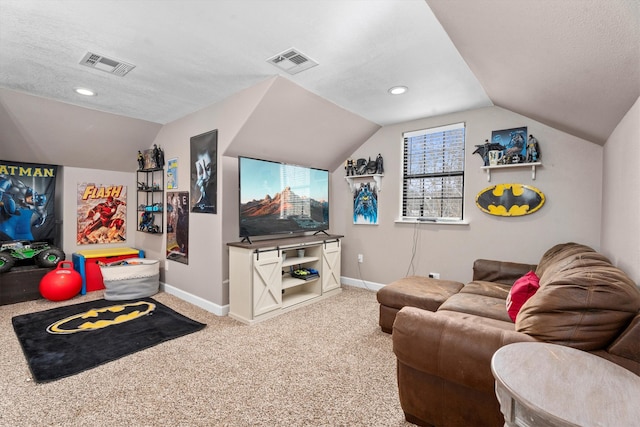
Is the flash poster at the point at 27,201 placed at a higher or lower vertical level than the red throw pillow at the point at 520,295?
higher

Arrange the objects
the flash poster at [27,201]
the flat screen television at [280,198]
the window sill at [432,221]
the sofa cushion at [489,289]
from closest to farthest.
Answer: the sofa cushion at [489,289] < the flat screen television at [280,198] < the window sill at [432,221] < the flash poster at [27,201]

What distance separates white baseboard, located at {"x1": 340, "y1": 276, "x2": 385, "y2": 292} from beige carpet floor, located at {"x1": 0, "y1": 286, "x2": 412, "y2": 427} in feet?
4.61

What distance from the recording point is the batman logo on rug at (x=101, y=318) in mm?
3014

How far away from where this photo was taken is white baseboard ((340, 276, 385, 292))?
4449mm

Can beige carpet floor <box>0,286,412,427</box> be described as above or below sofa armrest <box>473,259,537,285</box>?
below

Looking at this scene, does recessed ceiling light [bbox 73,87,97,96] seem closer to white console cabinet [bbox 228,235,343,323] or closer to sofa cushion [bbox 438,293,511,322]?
white console cabinet [bbox 228,235,343,323]

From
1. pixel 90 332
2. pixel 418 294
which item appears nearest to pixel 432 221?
pixel 418 294

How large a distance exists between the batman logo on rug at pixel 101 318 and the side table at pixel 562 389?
11.8ft

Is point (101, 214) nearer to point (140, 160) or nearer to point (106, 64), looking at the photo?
point (140, 160)

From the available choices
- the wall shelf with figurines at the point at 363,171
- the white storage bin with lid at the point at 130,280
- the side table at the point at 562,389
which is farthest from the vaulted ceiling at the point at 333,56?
the white storage bin with lid at the point at 130,280

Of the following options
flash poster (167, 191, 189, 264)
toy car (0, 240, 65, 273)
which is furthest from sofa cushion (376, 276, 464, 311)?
toy car (0, 240, 65, 273)

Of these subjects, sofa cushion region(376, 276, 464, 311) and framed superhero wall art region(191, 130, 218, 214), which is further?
framed superhero wall art region(191, 130, 218, 214)

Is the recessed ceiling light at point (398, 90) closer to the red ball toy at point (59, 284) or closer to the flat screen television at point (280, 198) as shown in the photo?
the flat screen television at point (280, 198)

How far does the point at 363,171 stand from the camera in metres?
4.46
